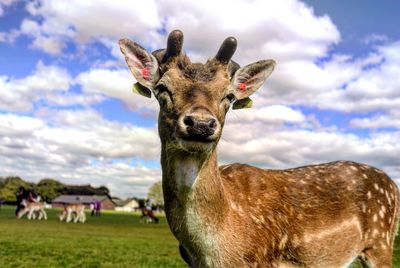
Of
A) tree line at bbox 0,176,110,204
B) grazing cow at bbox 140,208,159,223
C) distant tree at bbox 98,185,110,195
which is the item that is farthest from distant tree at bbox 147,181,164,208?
grazing cow at bbox 140,208,159,223

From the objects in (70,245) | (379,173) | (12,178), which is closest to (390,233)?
(379,173)

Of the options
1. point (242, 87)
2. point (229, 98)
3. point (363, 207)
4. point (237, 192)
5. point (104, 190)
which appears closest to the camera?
point (229, 98)

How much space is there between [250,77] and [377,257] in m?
3.95

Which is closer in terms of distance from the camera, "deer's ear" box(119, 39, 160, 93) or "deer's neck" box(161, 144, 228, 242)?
"deer's neck" box(161, 144, 228, 242)

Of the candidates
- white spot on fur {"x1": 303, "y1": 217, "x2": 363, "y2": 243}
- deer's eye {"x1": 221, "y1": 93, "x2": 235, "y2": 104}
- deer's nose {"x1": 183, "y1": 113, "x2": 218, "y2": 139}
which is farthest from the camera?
white spot on fur {"x1": 303, "y1": 217, "x2": 363, "y2": 243}

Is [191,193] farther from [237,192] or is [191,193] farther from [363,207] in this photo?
[363,207]

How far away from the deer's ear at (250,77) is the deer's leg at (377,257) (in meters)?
3.63

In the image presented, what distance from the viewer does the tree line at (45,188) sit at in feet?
481

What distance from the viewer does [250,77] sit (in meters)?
7.66

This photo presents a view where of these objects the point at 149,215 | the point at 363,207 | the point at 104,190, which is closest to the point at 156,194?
the point at 104,190

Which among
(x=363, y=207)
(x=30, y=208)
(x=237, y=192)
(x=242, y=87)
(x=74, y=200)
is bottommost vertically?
(x=363, y=207)

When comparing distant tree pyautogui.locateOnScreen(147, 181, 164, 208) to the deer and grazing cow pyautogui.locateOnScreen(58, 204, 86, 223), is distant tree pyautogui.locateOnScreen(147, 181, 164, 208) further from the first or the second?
the deer

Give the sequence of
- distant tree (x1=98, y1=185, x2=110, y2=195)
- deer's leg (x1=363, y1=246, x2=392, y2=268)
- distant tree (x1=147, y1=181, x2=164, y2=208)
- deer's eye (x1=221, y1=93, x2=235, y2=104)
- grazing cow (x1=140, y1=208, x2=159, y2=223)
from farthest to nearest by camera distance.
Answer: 1. distant tree (x1=98, y1=185, x2=110, y2=195)
2. distant tree (x1=147, y1=181, x2=164, y2=208)
3. grazing cow (x1=140, y1=208, x2=159, y2=223)
4. deer's leg (x1=363, y1=246, x2=392, y2=268)
5. deer's eye (x1=221, y1=93, x2=235, y2=104)

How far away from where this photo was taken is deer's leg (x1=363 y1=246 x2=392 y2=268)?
852cm
